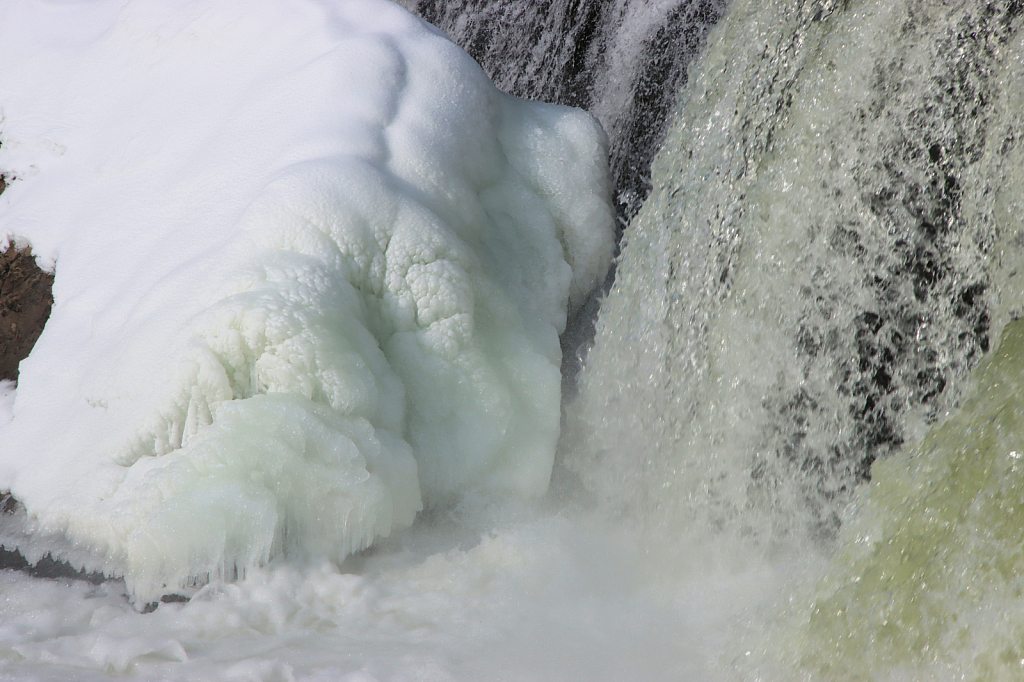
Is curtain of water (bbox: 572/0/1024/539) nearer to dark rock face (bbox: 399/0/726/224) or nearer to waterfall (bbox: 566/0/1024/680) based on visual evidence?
waterfall (bbox: 566/0/1024/680)

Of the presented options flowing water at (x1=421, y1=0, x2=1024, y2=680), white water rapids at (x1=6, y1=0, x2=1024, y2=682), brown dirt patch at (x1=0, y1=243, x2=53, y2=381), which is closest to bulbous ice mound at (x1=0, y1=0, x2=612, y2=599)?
brown dirt patch at (x1=0, y1=243, x2=53, y2=381)

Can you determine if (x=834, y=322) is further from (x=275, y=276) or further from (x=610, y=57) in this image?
(x=610, y=57)

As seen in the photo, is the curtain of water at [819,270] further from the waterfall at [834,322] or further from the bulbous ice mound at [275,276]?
the bulbous ice mound at [275,276]

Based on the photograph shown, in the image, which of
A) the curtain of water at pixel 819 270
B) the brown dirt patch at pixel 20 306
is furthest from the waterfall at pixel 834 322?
the brown dirt patch at pixel 20 306

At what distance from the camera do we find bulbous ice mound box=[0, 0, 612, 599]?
7.08ft

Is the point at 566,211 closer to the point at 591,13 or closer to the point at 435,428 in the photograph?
the point at 435,428

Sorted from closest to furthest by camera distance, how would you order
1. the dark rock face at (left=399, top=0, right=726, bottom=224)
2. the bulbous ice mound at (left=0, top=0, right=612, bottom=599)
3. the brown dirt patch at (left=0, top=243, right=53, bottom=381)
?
the bulbous ice mound at (left=0, top=0, right=612, bottom=599), the brown dirt patch at (left=0, top=243, right=53, bottom=381), the dark rock face at (left=399, top=0, right=726, bottom=224)

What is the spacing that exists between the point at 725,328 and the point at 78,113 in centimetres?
271

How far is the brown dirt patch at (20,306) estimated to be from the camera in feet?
9.55

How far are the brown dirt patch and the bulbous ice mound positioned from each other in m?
0.08

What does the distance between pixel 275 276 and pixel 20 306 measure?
4.23 feet

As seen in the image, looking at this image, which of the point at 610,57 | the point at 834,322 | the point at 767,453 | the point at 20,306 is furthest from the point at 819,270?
the point at 20,306

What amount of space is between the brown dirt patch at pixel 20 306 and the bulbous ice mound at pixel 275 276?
0.27 ft

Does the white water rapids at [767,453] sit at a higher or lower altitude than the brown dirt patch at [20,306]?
higher
